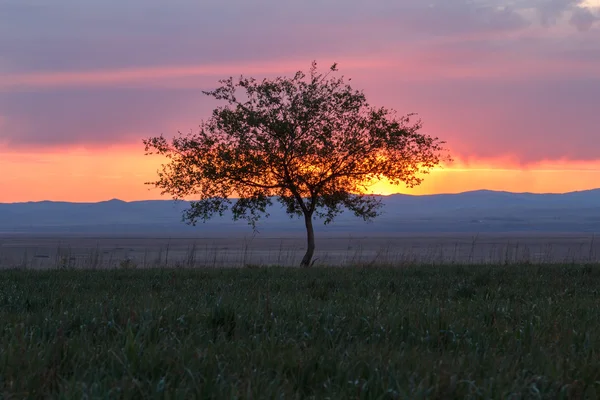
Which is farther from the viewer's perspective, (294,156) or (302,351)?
(294,156)

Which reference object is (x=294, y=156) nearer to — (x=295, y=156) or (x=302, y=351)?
(x=295, y=156)

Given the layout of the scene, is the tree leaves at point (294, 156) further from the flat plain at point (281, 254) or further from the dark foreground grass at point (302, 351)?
the dark foreground grass at point (302, 351)

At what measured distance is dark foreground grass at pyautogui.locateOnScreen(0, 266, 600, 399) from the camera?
16.8 ft

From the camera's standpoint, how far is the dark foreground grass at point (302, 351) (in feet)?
16.8

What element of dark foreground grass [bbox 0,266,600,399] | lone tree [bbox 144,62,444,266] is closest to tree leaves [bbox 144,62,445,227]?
lone tree [bbox 144,62,444,266]

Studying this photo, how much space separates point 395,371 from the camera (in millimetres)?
5578

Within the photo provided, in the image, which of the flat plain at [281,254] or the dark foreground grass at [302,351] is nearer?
the dark foreground grass at [302,351]

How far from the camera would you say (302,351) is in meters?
6.53

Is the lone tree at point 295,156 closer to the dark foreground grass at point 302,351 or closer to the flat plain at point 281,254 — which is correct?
the flat plain at point 281,254

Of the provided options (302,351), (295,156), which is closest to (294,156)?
(295,156)

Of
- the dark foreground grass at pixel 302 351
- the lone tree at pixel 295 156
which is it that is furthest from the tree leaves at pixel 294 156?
the dark foreground grass at pixel 302 351

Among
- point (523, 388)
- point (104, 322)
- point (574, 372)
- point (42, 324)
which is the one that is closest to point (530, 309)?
point (574, 372)

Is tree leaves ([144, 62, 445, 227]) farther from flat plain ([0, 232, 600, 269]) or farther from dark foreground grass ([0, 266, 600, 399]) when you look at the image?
dark foreground grass ([0, 266, 600, 399])

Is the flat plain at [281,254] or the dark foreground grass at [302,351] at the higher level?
the dark foreground grass at [302,351]
